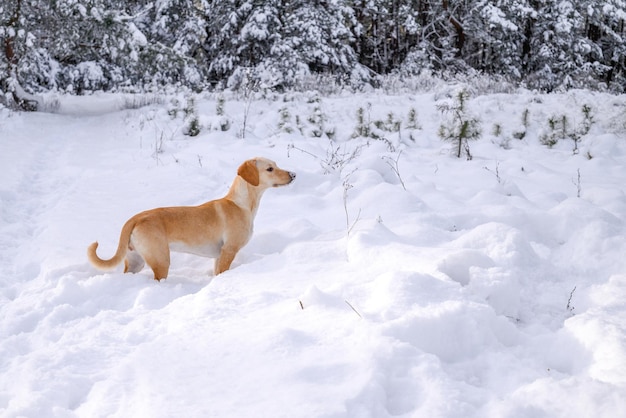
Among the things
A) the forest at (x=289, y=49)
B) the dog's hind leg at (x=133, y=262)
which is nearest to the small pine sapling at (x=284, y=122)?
the forest at (x=289, y=49)

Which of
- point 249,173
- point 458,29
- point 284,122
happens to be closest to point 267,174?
point 249,173

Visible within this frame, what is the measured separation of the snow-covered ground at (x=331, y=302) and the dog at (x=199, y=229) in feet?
0.59

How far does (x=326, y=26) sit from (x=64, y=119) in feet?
32.7

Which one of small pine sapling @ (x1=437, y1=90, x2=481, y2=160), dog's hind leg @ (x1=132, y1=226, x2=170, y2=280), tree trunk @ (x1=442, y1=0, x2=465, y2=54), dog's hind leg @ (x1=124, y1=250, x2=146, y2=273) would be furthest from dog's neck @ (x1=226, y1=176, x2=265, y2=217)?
tree trunk @ (x1=442, y1=0, x2=465, y2=54)

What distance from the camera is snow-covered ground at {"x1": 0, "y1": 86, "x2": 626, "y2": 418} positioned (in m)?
2.16

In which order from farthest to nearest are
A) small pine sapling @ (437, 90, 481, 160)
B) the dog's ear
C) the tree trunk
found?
the tree trunk, small pine sapling @ (437, 90, 481, 160), the dog's ear

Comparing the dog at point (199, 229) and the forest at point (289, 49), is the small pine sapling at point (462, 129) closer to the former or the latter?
the dog at point (199, 229)

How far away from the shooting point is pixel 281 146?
30.5ft

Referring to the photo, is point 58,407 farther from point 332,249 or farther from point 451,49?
point 451,49

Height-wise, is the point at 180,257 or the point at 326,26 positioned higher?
the point at 326,26

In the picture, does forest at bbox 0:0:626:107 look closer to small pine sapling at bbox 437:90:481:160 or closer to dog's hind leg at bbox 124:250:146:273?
small pine sapling at bbox 437:90:481:160

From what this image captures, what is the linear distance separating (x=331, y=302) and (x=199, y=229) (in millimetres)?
1684

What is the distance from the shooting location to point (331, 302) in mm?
2926

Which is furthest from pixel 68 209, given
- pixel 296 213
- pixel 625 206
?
pixel 625 206
